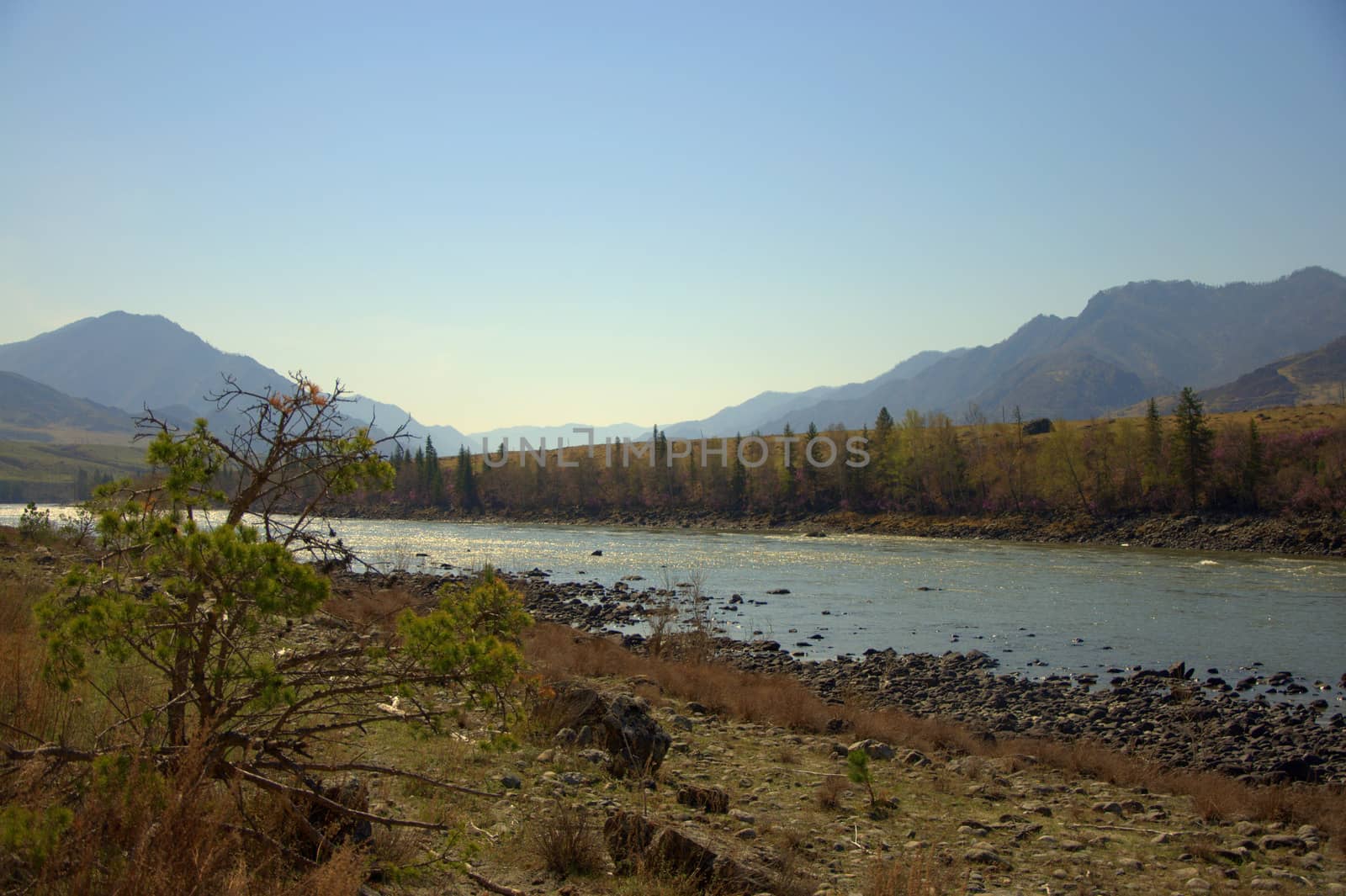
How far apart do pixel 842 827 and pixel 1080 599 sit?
96.9ft

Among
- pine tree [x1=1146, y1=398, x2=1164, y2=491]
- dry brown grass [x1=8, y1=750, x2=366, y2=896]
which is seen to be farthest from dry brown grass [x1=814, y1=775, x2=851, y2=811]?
pine tree [x1=1146, y1=398, x2=1164, y2=491]

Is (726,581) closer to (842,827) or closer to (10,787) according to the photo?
(842,827)

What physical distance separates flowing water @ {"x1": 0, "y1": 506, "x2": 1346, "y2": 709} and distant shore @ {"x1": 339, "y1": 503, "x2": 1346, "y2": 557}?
5.04m

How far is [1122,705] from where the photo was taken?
18406mm

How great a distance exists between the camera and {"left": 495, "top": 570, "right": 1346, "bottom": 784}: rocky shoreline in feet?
48.6

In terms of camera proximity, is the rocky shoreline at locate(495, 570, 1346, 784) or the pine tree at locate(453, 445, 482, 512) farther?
the pine tree at locate(453, 445, 482, 512)

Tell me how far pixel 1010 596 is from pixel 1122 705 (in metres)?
18.0

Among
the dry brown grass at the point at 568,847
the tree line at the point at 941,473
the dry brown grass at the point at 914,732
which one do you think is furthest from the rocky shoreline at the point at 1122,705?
the tree line at the point at 941,473

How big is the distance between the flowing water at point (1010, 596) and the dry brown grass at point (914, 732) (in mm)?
7239

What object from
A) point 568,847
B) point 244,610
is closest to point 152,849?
point 244,610

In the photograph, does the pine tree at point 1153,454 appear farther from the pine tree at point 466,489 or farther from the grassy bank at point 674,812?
the pine tree at point 466,489

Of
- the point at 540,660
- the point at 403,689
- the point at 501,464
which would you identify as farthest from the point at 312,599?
the point at 501,464

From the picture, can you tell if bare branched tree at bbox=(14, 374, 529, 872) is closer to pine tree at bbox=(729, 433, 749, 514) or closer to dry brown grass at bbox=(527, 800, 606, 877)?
dry brown grass at bbox=(527, 800, 606, 877)

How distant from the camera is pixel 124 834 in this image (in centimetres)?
446
